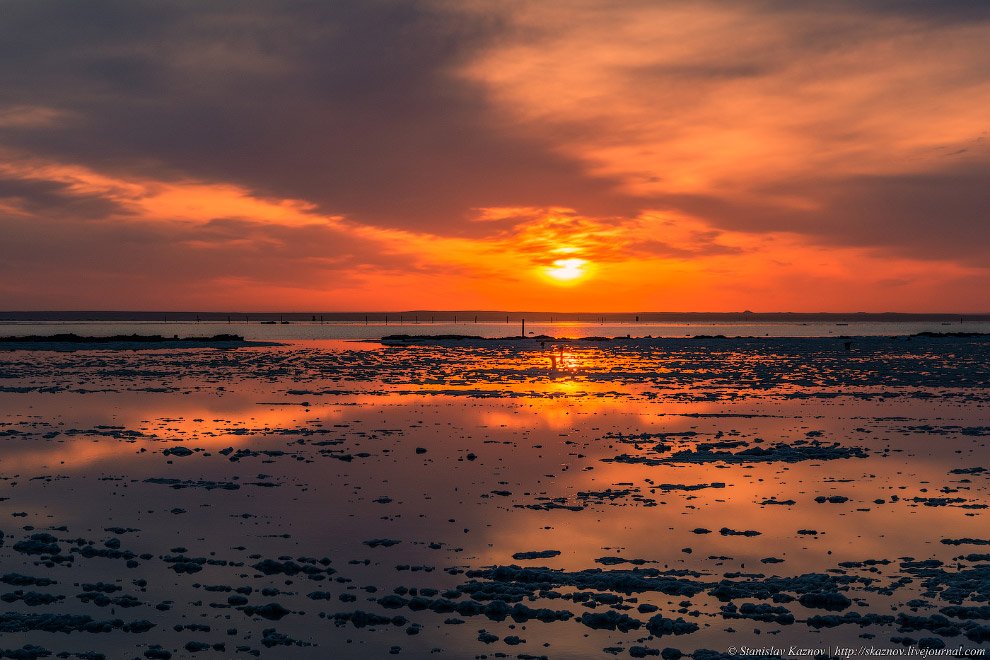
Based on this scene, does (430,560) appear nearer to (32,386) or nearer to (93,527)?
(93,527)

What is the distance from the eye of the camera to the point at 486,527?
13.7 meters

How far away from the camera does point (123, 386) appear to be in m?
39.6

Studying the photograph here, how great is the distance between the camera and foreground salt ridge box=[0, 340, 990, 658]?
9570 millimetres

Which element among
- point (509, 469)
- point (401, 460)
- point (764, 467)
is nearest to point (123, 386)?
point (401, 460)

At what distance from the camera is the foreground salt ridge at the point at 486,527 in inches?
377

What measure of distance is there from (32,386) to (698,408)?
31.5m

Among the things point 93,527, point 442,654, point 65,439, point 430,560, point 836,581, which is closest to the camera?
point 442,654

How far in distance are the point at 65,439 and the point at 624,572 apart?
58.6 feet

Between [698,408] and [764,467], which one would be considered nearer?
[764,467]

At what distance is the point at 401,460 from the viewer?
64.5 ft

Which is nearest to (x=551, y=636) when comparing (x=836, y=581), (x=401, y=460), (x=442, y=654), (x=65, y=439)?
(x=442, y=654)

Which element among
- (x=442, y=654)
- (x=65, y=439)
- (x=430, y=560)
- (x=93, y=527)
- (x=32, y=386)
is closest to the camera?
(x=442, y=654)

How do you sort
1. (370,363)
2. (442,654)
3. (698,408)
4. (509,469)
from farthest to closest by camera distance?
(370,363) → (698,408) → (509,469) → (442,654)

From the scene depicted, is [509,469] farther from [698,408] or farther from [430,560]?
[698,408]
